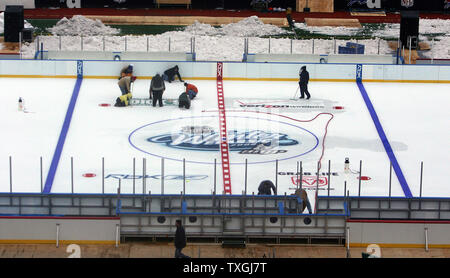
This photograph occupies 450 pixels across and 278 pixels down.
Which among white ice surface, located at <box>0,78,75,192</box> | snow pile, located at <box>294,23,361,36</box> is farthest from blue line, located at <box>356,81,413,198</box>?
snow pile, located at <box>294,23,361,36</box>

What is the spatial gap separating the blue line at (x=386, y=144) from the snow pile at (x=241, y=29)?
1227 cm

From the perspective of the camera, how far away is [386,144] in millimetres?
28078

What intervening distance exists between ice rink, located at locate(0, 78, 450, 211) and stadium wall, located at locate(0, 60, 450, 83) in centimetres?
31

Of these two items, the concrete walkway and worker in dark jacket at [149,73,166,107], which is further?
worker in dark jacket at [149,73,166,107]

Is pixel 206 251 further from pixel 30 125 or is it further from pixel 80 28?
pixel 80 28

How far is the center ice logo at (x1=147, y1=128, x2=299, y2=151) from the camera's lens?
27672 mm

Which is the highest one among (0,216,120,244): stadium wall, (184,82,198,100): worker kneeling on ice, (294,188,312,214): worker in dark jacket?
(184,82,198,100): worker kneeling on ice

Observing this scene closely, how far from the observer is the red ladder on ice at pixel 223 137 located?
82.2 ft

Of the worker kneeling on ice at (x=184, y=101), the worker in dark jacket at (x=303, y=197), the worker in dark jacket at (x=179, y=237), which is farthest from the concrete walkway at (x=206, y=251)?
the worker kneeling on ice at (x=184, y=101)

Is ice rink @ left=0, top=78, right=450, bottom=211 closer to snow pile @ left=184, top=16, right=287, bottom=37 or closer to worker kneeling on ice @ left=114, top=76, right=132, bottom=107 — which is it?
worker kneeling on ice @ left=114, top=76, right=132, bottom=107

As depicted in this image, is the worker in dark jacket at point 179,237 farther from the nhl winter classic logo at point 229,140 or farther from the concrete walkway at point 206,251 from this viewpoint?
the nhl winter classic logo at point 229,140
